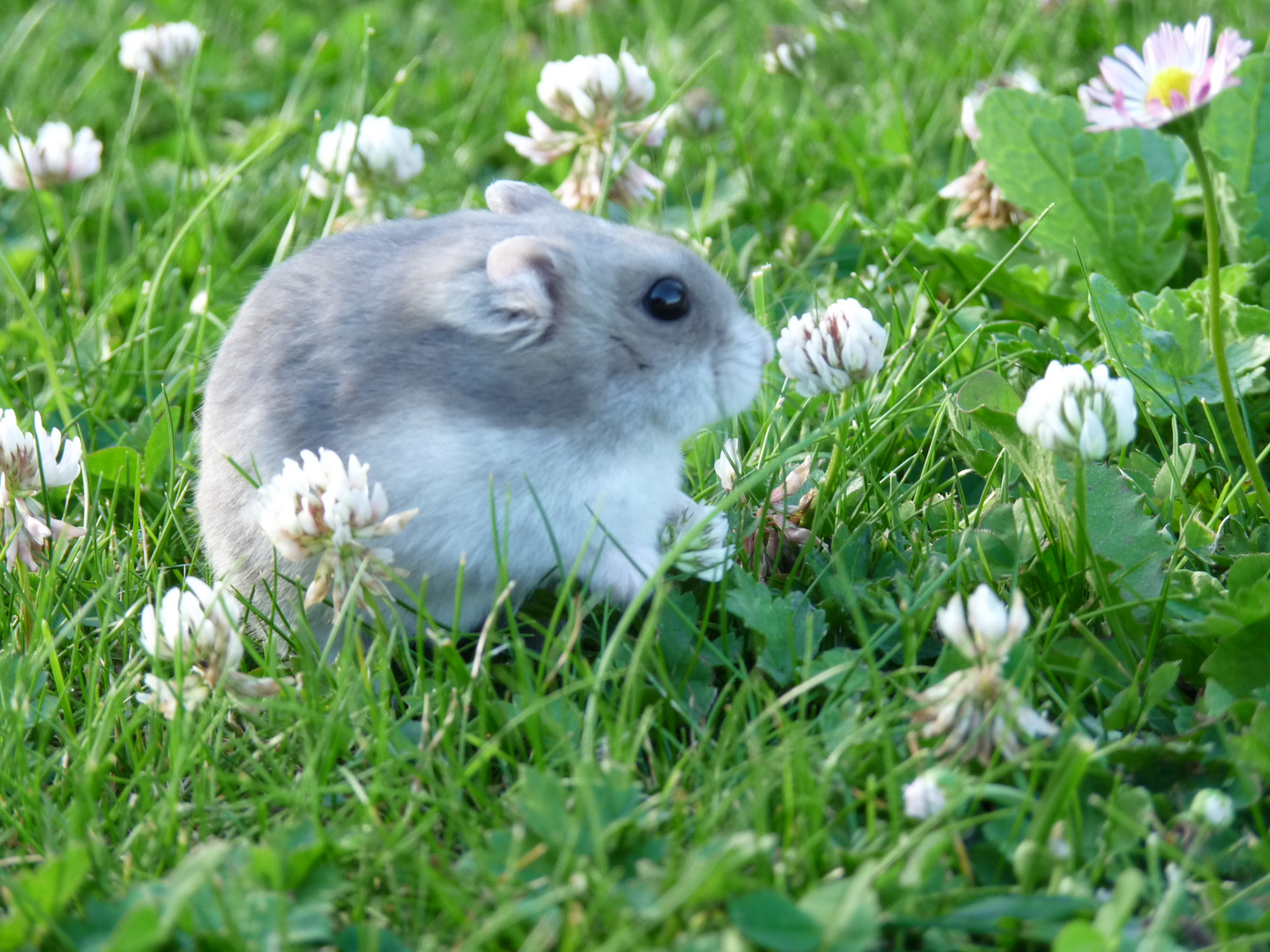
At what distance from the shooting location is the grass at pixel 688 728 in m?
1.85

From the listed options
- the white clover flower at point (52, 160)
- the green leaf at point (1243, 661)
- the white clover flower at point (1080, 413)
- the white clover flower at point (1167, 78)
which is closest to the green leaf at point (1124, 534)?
the green leaf at point (1243, 661)

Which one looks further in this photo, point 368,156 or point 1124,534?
point 368,156

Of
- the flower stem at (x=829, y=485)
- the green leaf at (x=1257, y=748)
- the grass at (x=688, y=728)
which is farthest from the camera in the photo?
the flower stem at (x=829, y=485)

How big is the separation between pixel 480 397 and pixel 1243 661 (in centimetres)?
143

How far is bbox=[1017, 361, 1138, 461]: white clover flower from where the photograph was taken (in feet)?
7.35

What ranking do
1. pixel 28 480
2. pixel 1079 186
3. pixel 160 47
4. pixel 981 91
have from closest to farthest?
1. pixel 28 480
2. pixel 1079 186
3. pixel 160 47
4. pixel 981 91

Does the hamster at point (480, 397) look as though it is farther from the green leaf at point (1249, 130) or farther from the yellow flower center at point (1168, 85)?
the green leaf at point (1249, 130)

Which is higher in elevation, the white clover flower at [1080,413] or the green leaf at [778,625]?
the white clover flower at [1080,413]

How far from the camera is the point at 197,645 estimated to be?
2.27 meters

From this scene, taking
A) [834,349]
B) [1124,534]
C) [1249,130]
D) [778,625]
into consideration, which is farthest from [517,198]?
[1249,130]

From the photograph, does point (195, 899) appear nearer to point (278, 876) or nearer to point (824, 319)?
point (278, 876)

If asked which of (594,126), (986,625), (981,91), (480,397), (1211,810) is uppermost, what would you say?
(981,91)

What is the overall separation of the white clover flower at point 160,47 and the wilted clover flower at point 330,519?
2.42 meters

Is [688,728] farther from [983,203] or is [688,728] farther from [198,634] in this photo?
[983,203]
